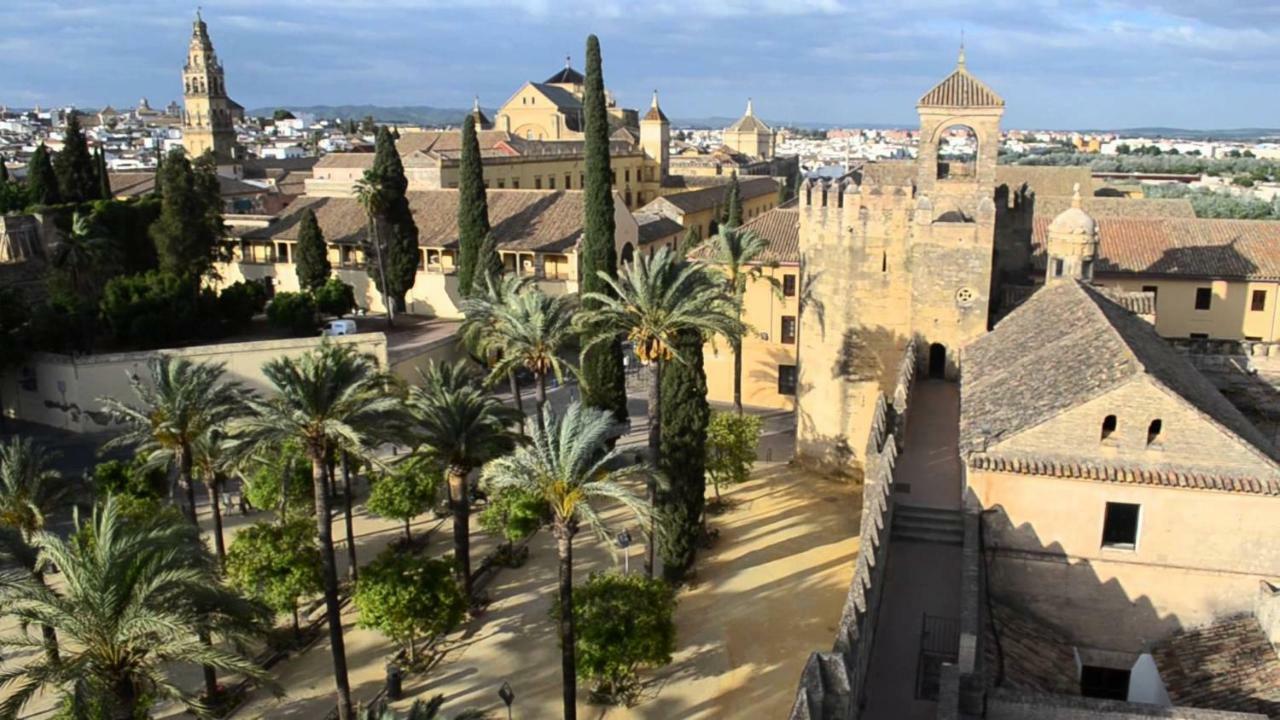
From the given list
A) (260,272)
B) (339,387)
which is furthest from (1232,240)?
(260,272)

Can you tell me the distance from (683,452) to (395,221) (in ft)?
81.8

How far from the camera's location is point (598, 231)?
36.5 m

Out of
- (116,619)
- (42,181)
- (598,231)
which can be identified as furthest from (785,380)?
(42,181)

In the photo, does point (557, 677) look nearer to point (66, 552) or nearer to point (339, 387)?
point (339, 387)

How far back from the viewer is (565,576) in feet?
58.5

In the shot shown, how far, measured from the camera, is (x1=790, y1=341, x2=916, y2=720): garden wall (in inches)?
498

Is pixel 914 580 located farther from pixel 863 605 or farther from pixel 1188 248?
pixel 1188 248

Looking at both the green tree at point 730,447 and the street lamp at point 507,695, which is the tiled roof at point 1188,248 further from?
the street lamp at point 507,695

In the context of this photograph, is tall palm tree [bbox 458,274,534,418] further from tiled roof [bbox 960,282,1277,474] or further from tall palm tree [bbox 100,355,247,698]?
tiled roof [bbox 960,282,1277,474]

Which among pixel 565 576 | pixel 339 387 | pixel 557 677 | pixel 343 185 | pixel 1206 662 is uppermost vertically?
pixel 343 185

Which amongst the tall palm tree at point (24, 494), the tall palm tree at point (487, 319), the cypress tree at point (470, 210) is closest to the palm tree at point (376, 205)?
the cypress tree at point (470, 210)

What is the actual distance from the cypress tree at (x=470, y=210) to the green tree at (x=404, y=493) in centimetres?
1871

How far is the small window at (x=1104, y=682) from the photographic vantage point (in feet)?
59.7

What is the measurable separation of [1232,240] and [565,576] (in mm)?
34700
